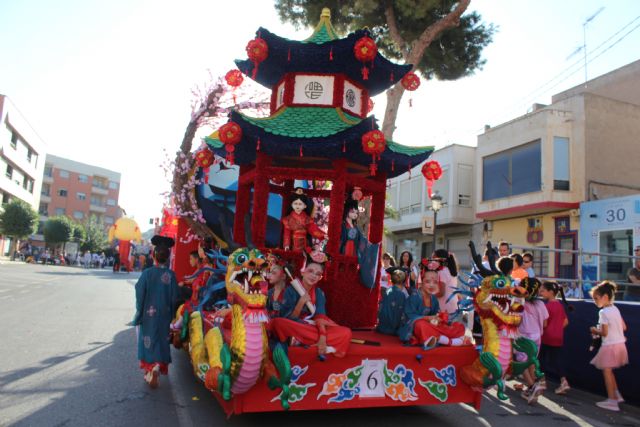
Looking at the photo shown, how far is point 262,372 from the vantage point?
388 cm

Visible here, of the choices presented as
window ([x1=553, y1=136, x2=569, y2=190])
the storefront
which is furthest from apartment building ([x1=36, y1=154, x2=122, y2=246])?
the storefront

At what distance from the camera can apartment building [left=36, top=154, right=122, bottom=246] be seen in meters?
63.8

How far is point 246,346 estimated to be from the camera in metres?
3.71

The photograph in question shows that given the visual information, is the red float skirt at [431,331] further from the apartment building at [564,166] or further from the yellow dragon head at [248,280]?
the apartment building at [564,166]

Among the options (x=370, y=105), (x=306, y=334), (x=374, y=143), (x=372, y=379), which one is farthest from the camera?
(x=370, y=105)

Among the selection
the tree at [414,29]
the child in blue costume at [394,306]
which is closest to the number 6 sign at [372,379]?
the child in blue costume at [394,306]

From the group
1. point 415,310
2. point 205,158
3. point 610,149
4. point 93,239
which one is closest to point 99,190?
point 93,239

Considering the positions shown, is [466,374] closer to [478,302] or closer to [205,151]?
[478,302]

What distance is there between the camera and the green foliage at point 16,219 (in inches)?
1394

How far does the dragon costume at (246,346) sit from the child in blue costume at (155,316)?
6.91 feet

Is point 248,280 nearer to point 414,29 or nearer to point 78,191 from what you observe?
point 414,29

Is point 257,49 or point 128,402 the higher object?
point 257,49

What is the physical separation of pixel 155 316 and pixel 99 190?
70372 mm

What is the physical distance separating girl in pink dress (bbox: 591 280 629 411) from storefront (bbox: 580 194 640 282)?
399 inches
